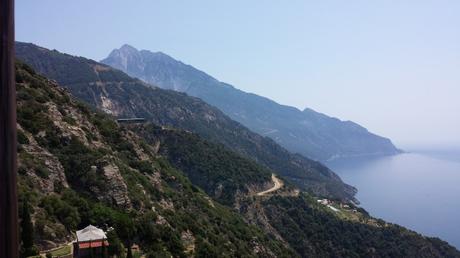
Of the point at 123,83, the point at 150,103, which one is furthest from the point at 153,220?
the point at 123,83

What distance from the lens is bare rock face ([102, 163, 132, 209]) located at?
3638 cm

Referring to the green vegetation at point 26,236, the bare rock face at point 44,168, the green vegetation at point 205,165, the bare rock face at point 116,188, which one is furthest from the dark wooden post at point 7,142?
the green vegetation at point 205,165

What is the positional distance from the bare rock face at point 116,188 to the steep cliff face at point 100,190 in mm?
81

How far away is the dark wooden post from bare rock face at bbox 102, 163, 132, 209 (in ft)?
115

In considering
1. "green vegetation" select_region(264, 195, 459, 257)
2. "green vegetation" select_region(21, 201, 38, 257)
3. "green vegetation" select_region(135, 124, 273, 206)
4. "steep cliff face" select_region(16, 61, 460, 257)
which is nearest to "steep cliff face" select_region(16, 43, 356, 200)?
"green vegetation" select_region(135, 124, 273, 206)

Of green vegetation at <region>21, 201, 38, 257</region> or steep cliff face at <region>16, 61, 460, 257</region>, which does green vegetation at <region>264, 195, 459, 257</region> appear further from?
green vegetation at <region>21, 201, 38, 257</region>

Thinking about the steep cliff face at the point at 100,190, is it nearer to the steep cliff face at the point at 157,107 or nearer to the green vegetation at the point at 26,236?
the green vegetation at the point at 26,236

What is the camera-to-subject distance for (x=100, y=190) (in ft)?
120

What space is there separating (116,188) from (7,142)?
36373 mm

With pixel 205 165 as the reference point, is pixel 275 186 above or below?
below

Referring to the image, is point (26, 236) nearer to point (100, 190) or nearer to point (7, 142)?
point (100, 190)

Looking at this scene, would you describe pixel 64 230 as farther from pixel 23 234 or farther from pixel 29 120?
pixel 29 120

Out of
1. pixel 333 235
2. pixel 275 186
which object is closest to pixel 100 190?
pixel 333 235

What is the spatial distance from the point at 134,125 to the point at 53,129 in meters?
50.0
